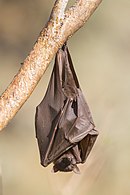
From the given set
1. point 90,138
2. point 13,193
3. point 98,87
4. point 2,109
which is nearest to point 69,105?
point 90,138

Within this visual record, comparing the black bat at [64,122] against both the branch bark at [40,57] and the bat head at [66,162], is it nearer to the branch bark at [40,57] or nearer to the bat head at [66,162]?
the bat head at [66,162]

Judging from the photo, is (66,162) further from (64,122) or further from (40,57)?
(40,57)

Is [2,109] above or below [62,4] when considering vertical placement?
below

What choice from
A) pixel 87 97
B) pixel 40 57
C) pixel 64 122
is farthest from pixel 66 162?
pixel 87 97

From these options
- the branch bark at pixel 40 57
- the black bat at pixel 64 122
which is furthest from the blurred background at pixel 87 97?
the branch bark at pixel 40 57

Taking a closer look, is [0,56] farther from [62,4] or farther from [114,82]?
[62,4]

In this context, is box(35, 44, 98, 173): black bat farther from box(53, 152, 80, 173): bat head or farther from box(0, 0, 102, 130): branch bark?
box(0, 0, 102, 130): branch bark
